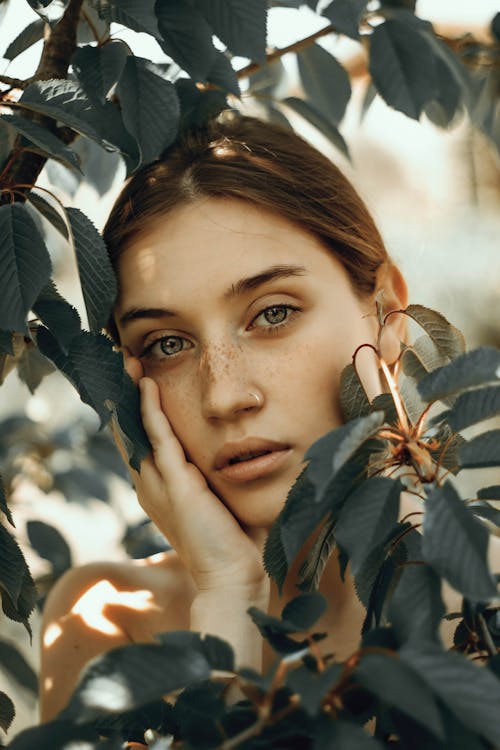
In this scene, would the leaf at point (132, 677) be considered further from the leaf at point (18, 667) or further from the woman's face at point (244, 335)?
the leaf at point (18, 667)

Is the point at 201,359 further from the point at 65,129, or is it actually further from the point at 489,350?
the point at 489,350

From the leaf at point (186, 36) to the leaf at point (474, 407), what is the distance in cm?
49

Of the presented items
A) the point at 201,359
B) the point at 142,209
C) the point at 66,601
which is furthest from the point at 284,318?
the point at 66,601

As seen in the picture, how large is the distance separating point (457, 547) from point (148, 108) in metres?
0.64

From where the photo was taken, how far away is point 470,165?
4539 mm

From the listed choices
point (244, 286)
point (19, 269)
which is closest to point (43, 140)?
point (19, 269)

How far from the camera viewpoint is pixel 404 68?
108cm

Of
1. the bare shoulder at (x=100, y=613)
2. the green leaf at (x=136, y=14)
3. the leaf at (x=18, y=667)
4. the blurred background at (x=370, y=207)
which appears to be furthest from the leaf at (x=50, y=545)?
the green leaf at (x=136, y=14)

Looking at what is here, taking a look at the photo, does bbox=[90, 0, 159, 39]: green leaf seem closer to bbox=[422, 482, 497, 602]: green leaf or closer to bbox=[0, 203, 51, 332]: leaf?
bbox=[0, 203, 51, 332]: leaf

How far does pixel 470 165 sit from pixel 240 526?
11.9 ft

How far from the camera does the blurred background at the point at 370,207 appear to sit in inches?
59.2

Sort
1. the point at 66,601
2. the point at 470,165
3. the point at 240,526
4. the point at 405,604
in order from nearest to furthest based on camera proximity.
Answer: the point at 405,604, the point at 240,526, the point at 66,601, the point at 470,165

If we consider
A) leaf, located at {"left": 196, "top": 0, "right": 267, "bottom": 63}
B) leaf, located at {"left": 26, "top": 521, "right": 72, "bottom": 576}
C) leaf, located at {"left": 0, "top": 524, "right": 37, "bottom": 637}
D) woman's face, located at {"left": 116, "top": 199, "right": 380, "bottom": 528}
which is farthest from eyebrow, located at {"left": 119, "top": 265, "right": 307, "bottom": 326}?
leaf, located at {"left": 26, "top": 521, "right": 72, "bottom": 576}

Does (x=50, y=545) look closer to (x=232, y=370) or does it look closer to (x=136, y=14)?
(x=232, y=370)
